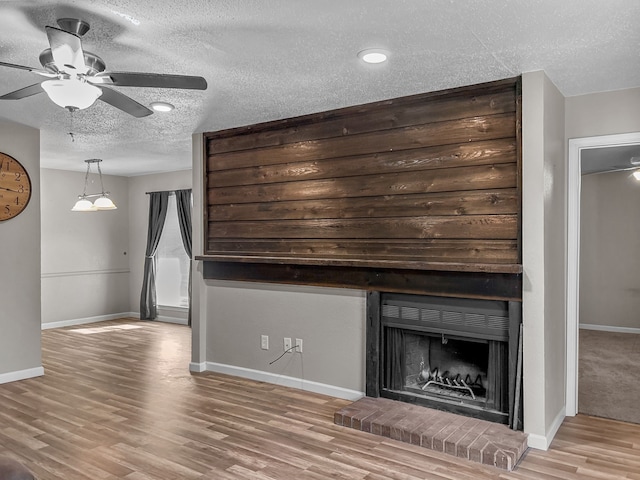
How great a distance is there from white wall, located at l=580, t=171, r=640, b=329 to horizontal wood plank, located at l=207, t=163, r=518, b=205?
4625 millimetres

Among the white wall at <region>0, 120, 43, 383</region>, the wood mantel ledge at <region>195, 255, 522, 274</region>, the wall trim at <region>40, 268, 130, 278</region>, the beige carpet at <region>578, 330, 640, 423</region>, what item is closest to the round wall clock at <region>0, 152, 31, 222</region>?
the white wall at <region>0, 120, 43, 383</region>

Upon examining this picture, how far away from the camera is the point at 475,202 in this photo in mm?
3404

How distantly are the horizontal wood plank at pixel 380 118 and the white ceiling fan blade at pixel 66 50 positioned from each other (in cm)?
216

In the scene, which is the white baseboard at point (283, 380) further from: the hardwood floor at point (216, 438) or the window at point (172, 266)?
the window at point (172, 266)

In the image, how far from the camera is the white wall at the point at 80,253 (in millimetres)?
7371

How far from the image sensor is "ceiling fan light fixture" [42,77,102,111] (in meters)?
2.39

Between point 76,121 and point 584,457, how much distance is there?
4.71 m

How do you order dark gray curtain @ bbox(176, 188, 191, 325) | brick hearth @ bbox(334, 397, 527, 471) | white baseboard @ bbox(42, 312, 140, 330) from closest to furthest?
brick hearth @ bbox(334, 397, 527, 471)
white baseboard @ bbox(42, 312, 140, 330)
dark gray curtain @ bbox(176, 188, 191, 325)

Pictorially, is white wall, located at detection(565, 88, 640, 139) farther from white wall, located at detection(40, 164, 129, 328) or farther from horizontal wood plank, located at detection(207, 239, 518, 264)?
white wall, located at detection(40, 164, 129, 328)

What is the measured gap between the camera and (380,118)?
386cm

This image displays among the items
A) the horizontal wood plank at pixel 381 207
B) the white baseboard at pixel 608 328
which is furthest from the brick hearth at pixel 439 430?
the white baseboard at pixel 608 328

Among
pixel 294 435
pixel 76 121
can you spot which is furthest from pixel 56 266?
pixel 294 435

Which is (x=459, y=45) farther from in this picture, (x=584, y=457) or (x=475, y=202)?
(x=584, y=457)

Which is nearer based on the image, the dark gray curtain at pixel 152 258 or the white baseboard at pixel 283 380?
the white baseboard at pixel 283 380
